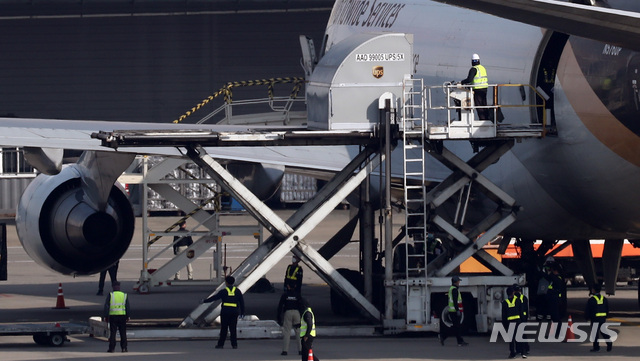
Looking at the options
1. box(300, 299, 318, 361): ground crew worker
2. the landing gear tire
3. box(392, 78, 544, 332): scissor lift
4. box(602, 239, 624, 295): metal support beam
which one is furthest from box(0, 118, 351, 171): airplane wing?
the landing gear tire

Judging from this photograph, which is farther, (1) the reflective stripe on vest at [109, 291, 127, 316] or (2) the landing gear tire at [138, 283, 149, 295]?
(2) the landing gear tire at [138, 283, 149, 295]

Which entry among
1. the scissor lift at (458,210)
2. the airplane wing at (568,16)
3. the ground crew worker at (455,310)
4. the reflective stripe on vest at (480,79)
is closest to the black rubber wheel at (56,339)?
the scissor lift at (458,210)

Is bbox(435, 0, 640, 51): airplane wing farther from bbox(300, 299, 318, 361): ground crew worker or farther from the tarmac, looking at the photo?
the tarmac

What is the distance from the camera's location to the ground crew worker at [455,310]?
56.6 feet

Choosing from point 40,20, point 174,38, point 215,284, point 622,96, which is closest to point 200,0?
point 174,38

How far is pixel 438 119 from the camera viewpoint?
72.2 ft

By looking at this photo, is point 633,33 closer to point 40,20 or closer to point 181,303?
point 181,303

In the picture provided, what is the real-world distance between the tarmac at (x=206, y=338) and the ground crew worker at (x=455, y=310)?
19cm

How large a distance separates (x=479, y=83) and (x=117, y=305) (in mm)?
7062

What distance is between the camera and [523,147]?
1900cm

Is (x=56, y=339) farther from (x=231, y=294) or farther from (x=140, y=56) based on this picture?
(x=140, y=56)

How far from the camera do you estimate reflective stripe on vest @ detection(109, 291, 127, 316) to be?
17000 millimetres

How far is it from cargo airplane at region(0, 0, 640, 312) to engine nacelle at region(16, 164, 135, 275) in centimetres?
2

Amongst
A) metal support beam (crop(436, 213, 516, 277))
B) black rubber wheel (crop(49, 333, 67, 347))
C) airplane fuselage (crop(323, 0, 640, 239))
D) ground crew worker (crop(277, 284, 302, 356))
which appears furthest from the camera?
metal support beam (crop(436, 213, 516, 277))
